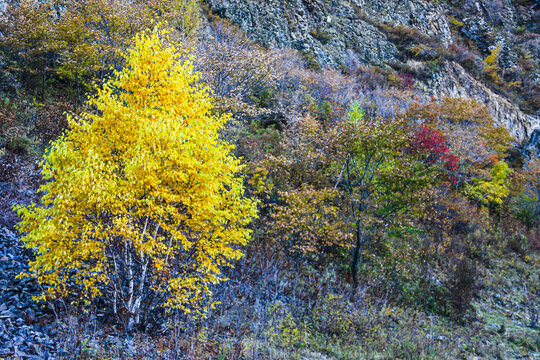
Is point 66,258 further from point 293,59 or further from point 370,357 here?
point 293,59

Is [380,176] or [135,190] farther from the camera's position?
[380,176]

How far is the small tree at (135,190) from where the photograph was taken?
14.1ft

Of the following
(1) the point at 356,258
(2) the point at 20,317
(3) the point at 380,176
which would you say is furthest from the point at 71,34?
(1) the point at 356,258

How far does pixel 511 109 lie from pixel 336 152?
3947 cm

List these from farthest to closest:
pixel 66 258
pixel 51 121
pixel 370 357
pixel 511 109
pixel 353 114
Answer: pixel 511 109 → pixel 353 114 → pixel 51 121 → pixel 370 357 → pixel 66 258

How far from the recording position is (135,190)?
451 centimetres

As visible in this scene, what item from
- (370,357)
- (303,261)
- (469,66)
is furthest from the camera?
(469,66)

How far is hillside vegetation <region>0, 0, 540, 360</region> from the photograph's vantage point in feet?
15.1

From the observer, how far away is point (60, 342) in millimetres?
4426

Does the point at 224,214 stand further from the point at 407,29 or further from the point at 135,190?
the point at 407,29

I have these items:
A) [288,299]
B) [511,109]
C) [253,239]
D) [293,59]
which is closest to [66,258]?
[288,299]

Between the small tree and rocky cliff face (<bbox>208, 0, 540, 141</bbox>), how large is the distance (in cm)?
2528

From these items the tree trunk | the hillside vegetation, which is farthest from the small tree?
the tree trunk

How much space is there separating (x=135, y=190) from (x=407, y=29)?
49.2 meters
